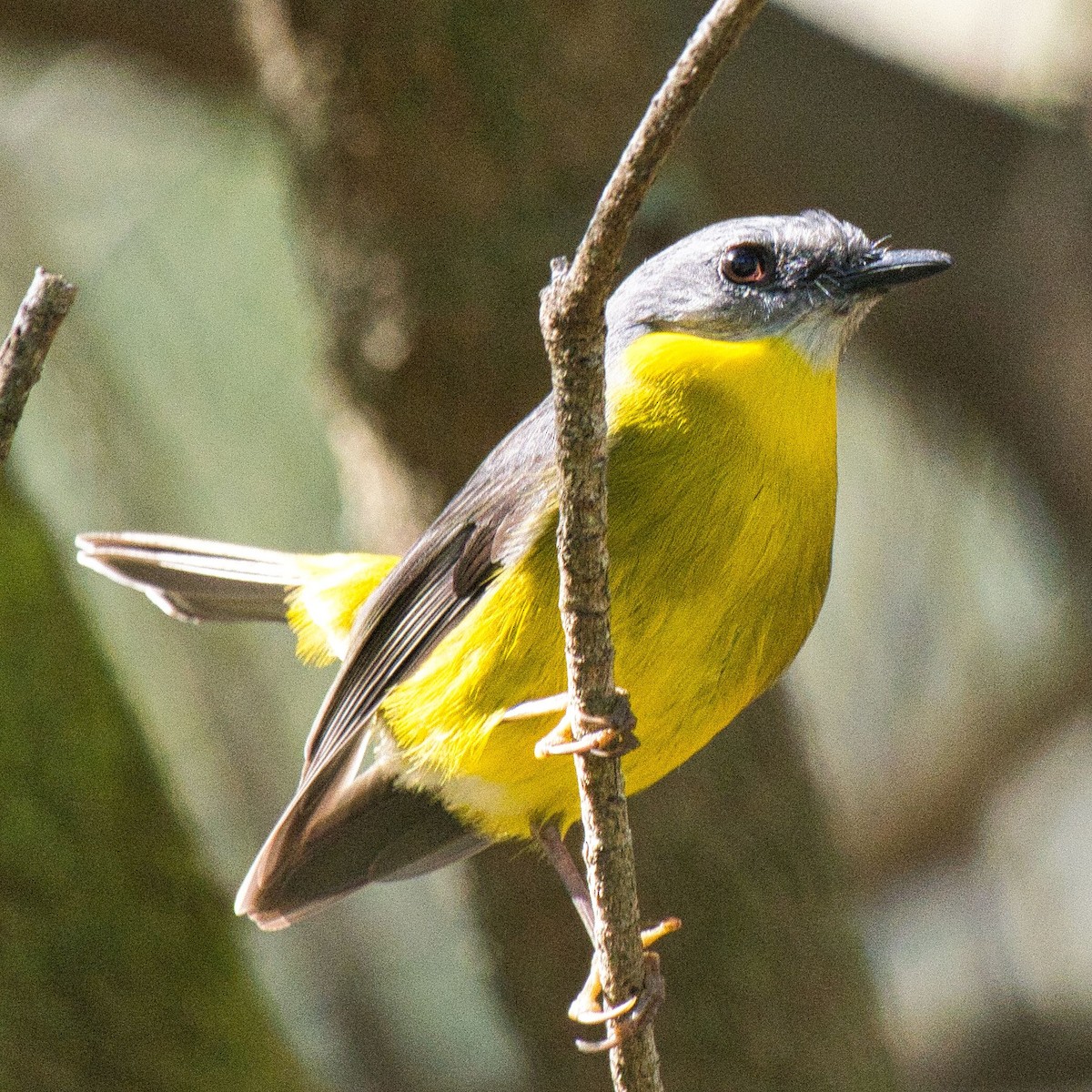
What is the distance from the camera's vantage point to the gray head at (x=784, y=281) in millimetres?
3334

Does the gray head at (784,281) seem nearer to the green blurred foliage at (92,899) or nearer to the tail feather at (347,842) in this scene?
the tail feather at (347,842)

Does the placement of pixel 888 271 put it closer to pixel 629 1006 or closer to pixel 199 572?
pixel 629 1006

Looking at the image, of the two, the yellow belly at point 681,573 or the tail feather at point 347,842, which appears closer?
the yellow belly at point 681,573

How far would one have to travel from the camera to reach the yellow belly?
2.97 metres

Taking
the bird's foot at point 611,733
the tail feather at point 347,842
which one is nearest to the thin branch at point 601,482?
the bird's foot at point 611,733

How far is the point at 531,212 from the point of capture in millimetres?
5383

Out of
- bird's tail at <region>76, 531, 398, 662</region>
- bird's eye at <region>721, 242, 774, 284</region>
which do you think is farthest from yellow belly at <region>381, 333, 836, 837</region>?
bird's tail at <region>76, 531, 398, 662</region>

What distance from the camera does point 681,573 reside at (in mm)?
2967

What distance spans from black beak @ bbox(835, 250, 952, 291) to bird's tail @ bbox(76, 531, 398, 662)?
139 cm

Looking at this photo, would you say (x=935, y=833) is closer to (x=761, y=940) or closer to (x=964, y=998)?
(x=964, y=998)

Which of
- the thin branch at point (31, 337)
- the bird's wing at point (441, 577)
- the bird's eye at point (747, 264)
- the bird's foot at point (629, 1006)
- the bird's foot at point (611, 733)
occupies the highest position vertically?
the thin branch at point (31, 337)

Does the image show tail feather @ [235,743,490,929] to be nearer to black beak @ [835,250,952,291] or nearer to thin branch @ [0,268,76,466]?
black beak @ [835,250,952,291]

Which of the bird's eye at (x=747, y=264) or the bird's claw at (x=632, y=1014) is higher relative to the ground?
the bird's eye at (x=747, y=264)

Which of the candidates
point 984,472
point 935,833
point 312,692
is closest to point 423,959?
point 312,692
